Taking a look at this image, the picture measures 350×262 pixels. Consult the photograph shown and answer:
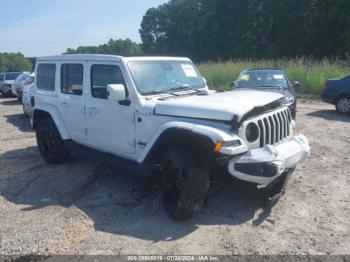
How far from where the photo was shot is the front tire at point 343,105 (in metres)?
11.7

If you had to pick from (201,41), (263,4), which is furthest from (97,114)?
(201,41)

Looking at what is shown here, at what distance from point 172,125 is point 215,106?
1.78 ft

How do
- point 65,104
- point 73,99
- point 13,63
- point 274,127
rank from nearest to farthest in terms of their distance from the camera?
point 274,127
point 73,99
point 65,104
point 13,63

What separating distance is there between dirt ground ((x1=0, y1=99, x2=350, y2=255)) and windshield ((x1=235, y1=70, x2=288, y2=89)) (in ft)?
Result: 14.0

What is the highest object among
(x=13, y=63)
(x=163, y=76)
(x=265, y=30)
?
(x=265, y=30)

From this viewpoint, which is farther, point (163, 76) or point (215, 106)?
point (163, 76)

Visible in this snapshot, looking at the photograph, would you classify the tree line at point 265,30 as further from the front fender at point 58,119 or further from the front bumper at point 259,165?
the front bumper at point 259,165

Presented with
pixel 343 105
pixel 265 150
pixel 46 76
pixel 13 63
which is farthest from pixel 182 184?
pixel 13 63

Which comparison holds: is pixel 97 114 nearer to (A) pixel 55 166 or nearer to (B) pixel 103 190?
(B) pixel 103 190

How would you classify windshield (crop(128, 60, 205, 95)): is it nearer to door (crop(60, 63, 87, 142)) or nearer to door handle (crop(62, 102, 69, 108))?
door (crop(60, 63, 87, 142))

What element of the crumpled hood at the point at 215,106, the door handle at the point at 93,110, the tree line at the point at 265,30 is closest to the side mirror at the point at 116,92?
the crumpled hood at the point at 215,106

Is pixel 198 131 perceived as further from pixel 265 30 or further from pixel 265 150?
pixel 265 30

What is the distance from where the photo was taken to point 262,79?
35.3ft

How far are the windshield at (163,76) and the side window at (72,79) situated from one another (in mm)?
1189
